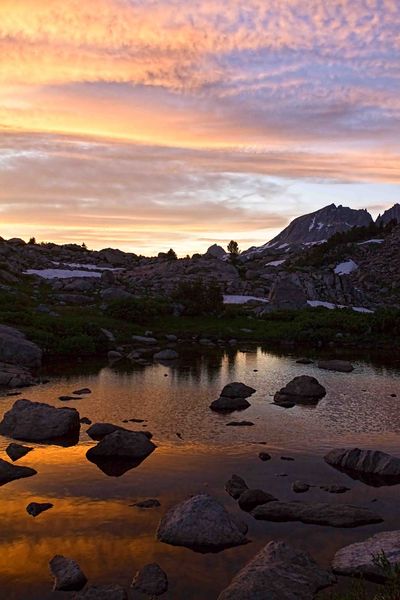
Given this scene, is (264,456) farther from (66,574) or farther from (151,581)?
(66,574)

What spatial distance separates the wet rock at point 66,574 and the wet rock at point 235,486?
5.87m

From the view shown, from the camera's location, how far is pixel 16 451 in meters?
21.3

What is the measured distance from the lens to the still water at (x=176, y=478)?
1360 centimetres

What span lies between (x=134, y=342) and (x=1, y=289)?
20.9 metres

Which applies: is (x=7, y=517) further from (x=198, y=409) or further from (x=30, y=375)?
(x=30, y=375)

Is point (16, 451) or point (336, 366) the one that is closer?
point (16, 451)

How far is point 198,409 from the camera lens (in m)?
29.3

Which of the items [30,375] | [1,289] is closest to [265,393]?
[30,375]

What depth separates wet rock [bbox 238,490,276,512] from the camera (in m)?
17.0

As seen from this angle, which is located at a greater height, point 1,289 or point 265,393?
point 1,289

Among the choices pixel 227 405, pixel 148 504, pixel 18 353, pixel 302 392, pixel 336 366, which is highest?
pixel 18 353

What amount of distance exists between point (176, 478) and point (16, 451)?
247 inches

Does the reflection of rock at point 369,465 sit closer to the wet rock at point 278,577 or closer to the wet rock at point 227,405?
the wet rock at point 278,577

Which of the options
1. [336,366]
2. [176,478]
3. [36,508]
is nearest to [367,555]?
[176,478]
